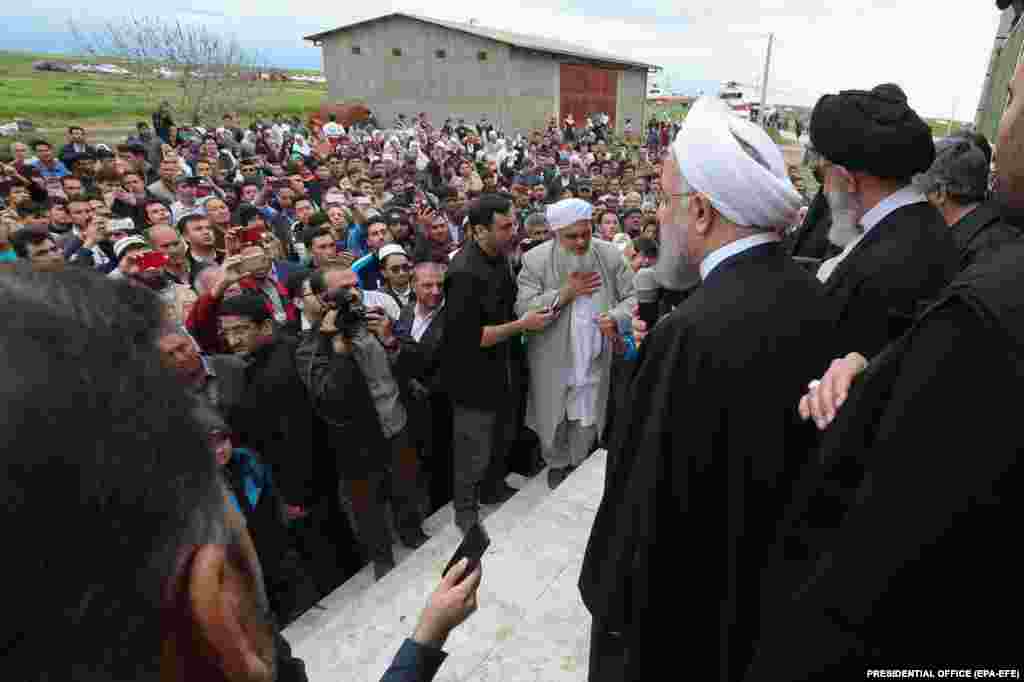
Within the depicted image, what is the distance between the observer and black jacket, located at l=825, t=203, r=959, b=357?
6.81 ft

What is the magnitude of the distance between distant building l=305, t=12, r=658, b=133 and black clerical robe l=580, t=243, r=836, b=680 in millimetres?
29453

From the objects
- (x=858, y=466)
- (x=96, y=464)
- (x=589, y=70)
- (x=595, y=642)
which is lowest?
(x=595, y=642)

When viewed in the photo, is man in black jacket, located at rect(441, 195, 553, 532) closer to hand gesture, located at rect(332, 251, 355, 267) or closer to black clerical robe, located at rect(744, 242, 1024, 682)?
hand gesture, located at rect(332, 251, 355, 267)

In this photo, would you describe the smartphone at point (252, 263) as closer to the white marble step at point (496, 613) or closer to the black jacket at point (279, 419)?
the black jacket at point (279, 419)

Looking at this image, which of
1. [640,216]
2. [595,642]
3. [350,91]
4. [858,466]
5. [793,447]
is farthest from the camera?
[350,91]

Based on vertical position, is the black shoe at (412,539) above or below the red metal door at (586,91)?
below

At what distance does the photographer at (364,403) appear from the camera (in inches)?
129

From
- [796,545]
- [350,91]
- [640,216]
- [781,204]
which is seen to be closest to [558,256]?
[781,204]

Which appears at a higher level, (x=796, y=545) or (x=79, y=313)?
(x=79, y=313)

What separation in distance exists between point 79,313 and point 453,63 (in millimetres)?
31542

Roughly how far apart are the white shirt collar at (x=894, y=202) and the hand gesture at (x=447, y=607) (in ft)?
6.31

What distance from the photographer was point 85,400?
566mm

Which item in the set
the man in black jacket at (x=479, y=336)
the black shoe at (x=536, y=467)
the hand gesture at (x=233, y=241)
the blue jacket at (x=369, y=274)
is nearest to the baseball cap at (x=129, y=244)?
the hand gesture at (x=233, y=241)

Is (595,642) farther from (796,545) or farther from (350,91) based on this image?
(350,91)
